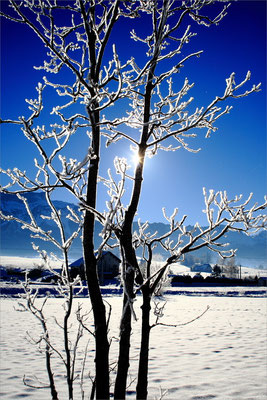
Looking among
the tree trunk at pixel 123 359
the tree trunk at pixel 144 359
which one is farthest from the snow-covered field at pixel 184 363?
the tree trunk at pixel 123 359

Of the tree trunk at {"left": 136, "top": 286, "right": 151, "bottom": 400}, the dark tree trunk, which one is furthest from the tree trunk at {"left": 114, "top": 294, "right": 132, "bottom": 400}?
the tree trunk at {"left": 136, "top": 286, "right": 151, "bottom": 400}

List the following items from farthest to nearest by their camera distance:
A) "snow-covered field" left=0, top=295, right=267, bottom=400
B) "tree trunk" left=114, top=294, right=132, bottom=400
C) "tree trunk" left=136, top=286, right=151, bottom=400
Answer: "snow-covered field" left=0, top=295, right=267, bottom=400 → "tree trunk" left=136, top=286, right=151, bottom=400 → "tree trunk" left=114, top=294, right=132, bottom=400

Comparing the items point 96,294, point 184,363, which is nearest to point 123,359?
point 96,294

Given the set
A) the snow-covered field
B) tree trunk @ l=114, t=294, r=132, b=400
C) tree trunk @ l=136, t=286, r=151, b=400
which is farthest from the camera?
the snow-covered field

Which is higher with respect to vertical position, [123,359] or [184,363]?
[123,359]

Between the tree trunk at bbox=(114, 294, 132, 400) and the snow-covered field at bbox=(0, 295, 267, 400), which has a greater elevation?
the tree trunk at bbox=(114, 294, 132, 400)

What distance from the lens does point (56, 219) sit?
2.54 meters

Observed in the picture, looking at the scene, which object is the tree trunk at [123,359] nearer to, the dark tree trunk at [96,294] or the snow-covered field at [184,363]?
the dark tree trunk at [96,294]

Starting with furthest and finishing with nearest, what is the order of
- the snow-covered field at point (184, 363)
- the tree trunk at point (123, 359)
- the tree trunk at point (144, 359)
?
the snow-covered field at point (184, 363), the tree trunk at point (144, 359), the tree trunk at point (123, 359)

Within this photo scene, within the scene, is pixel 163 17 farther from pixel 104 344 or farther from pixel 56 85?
pixel 104 344

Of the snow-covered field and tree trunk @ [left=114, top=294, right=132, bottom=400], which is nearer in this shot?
tree trunk @ [left=114, top=294, right=132, bottom=400]

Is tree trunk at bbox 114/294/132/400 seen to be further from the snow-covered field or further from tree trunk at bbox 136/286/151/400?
the snow-covered field

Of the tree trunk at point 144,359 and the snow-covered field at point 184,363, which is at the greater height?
the tree trunk at point 144,359

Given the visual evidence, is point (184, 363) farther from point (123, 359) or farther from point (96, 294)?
point (96, 294)
